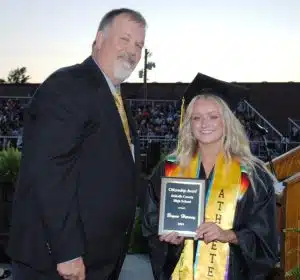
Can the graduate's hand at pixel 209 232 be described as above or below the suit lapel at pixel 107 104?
below

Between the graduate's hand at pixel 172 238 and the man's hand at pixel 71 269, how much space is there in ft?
1.50

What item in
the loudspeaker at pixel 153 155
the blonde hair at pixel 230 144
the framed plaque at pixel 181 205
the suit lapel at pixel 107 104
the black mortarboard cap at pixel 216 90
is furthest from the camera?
the loudspeaker at pixel 153 155

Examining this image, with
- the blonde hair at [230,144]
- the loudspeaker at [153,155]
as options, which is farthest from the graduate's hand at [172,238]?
the loudspeaker at [153,155]

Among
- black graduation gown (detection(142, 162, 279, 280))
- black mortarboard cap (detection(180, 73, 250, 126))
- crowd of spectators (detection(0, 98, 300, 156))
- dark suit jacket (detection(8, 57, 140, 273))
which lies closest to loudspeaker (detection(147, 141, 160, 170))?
crowd of spectators (detection(0, 98, 300, 156))

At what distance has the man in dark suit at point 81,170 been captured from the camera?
2.40 m

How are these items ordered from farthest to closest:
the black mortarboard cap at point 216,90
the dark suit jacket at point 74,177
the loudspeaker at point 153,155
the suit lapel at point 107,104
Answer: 1. the loudspeaker at point 153,155
2. the black mortarboard cap at point 216,90
3. the suit lapel at point 107,104
4. the dark suit jacket at point 74,177

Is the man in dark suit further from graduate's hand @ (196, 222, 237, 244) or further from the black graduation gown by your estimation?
graduate's hand @ (196, 222, 237, 244)

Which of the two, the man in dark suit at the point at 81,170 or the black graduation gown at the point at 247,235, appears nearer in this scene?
the man in dark suit at the point at 81,170

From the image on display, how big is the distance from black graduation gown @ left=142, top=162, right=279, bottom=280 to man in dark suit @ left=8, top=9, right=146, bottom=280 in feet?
0.58

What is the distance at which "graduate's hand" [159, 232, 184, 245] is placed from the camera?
2682 mm

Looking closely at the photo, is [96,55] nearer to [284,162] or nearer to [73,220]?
[73,220]

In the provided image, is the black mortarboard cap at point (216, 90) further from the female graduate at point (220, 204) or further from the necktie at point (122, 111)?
the necktie at point (122, 111)

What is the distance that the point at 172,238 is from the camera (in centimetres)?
270

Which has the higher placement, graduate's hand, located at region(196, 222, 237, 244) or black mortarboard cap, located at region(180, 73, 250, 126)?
black mortarboard cap, located at region(180, 73, 250, 126)
